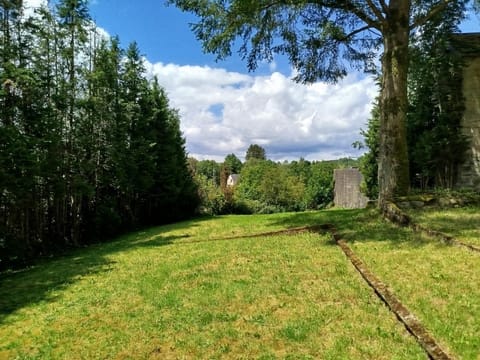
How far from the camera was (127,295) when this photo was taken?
4.48 meters

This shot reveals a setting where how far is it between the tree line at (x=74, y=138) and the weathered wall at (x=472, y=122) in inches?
425

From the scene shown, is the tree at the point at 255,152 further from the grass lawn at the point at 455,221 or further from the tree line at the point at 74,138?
the grass lawn at the point at 455,221

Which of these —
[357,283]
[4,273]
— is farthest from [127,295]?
[4,273]

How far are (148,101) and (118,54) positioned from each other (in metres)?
2.06

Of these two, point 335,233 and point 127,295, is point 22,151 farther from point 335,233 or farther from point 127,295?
point 335,233

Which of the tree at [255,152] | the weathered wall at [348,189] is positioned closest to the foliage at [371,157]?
the weathered wall at [348,189]

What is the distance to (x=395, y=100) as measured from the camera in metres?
7.96

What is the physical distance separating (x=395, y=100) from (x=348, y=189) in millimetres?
21711

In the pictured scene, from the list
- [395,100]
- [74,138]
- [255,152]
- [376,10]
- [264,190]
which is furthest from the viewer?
[255,152]

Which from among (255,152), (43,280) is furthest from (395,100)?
(255,152)

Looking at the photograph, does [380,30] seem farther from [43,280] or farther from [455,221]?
[43,280]

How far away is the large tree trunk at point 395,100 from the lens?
7.95 m

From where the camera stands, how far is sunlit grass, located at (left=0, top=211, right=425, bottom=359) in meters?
2.90

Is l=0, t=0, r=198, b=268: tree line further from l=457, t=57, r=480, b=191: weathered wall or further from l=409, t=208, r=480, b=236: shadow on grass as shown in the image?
l=457, t=57, r=480, b=191: weathered wall
